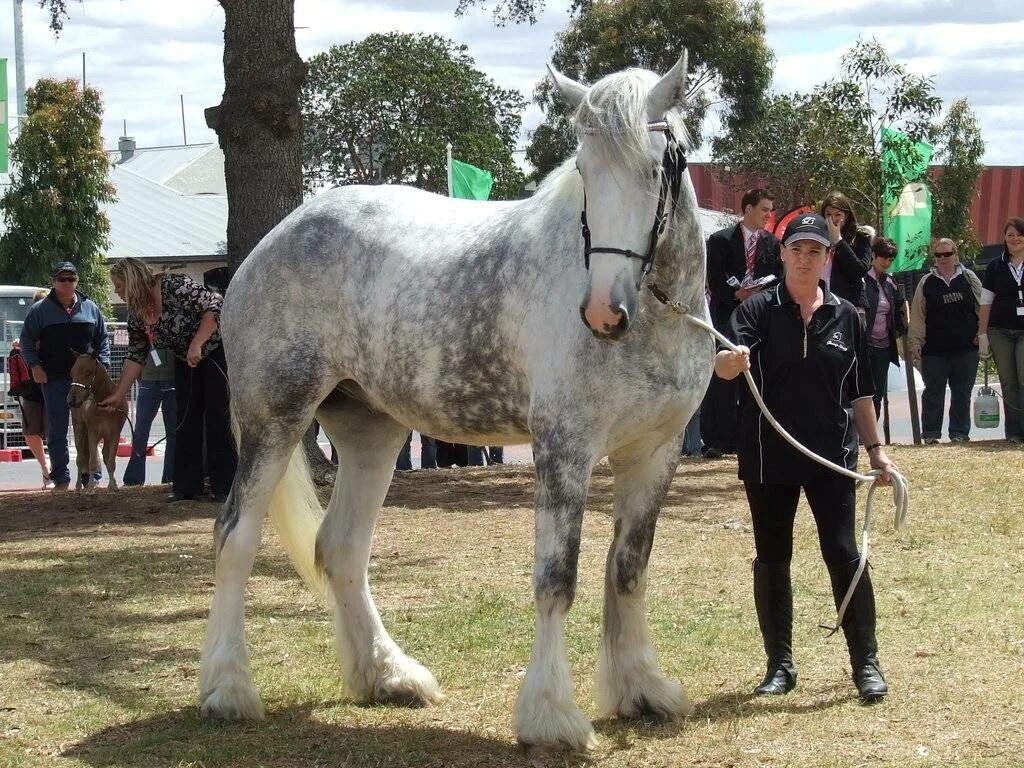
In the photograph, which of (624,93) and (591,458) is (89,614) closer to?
(591,458)

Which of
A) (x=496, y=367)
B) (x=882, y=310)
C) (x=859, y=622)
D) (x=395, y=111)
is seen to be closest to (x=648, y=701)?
(x=859, y=622)

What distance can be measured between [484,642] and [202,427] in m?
5.03

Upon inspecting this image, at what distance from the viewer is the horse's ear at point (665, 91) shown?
4535 millimetres

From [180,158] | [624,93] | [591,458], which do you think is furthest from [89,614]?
[180,158]

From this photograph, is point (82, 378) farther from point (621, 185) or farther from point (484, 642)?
point (621, 185)

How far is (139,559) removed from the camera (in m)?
8.83

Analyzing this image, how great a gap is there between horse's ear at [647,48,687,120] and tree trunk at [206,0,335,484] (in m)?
7.01

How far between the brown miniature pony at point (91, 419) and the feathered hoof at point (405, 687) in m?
7.14

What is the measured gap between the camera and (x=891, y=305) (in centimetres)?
1382

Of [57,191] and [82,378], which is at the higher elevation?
[57,191]

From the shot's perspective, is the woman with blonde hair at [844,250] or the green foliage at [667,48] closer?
the woman with blonde hair at [844,250]

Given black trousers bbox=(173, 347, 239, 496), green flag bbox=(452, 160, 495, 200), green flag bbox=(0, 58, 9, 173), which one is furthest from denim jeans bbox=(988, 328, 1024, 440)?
green flag bbox=(0, 58, 9, 173)

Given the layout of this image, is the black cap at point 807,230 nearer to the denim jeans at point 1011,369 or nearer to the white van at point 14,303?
the denim jeans at point 1011,369

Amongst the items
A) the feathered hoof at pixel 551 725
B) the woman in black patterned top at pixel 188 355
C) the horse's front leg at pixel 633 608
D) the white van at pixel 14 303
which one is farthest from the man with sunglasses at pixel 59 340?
the feathered hoof at pixel 551 725
